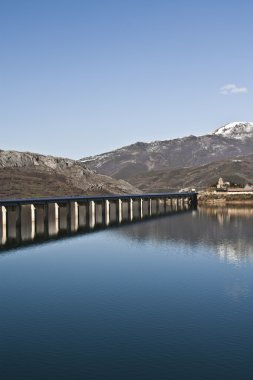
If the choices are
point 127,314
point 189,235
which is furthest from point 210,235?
point 127,314

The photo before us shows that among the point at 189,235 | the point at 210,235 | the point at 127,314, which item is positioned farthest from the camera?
the point at 189,235

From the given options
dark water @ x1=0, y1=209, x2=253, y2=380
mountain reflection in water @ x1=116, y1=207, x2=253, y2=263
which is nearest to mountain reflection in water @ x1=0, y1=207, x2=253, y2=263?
mountain reflection in water @ x1=116, y1=207, x2=253, y2=263

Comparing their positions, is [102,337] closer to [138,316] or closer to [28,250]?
[138,316]

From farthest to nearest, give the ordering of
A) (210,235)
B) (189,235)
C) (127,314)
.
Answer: (189,235) < (210,235) < (127,314)

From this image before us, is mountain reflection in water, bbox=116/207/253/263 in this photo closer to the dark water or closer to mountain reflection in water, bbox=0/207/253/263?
mountain reflection in water, bbox=0/207/253/263

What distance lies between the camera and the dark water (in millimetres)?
42219

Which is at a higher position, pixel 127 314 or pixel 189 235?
pixel 189 235

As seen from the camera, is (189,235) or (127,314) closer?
(127,314)

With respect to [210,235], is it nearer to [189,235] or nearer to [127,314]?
[189,235]

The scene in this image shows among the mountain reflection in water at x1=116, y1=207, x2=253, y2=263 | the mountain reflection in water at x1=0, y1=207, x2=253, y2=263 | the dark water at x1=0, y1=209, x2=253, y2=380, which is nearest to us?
the dark water at x1=0, y1=209, x2=253, y2=380

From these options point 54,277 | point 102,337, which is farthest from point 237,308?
point 54,277

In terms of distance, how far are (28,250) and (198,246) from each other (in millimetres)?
36077

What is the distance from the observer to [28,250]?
106 m

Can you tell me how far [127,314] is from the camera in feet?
184
